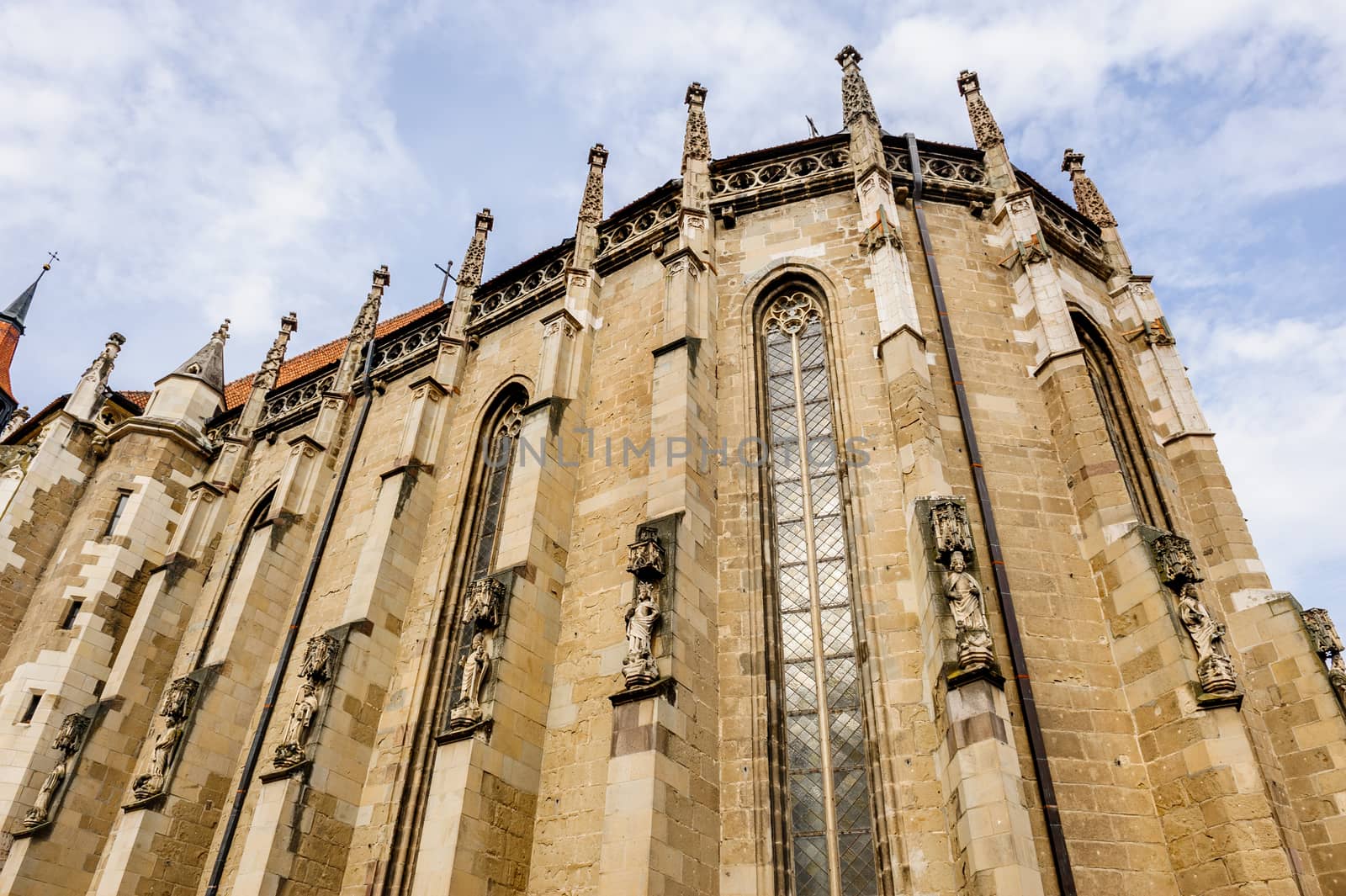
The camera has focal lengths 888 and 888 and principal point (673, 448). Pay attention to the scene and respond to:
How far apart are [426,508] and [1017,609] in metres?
9.42

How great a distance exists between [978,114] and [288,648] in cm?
1461

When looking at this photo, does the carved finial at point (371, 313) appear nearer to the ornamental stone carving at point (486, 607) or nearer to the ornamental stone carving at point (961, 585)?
the ornamental stone carving at point (486, 607)

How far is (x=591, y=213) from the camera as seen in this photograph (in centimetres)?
1633

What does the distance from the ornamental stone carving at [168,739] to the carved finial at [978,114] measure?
15544 millimetres

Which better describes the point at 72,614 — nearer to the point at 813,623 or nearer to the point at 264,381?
the point at 264,381

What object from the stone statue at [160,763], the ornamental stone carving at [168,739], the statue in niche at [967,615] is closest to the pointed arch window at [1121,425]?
the statue in niche at [967,615]

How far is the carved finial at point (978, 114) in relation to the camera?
1453 centimetres

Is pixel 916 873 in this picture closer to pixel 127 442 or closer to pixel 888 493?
pixel 888 493

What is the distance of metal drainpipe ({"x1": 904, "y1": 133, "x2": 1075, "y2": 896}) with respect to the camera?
26.9 feet

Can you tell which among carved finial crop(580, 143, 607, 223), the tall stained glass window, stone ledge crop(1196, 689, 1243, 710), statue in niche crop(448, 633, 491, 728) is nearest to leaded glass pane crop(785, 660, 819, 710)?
the tall stained glass window

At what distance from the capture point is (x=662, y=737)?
862 cm

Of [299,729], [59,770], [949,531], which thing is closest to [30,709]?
[59,770]

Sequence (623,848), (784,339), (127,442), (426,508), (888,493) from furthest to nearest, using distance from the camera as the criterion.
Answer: (127,442), (426,508), (784,339), (888,493), (623,848)

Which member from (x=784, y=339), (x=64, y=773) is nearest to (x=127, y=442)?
(x=64, y=773)
